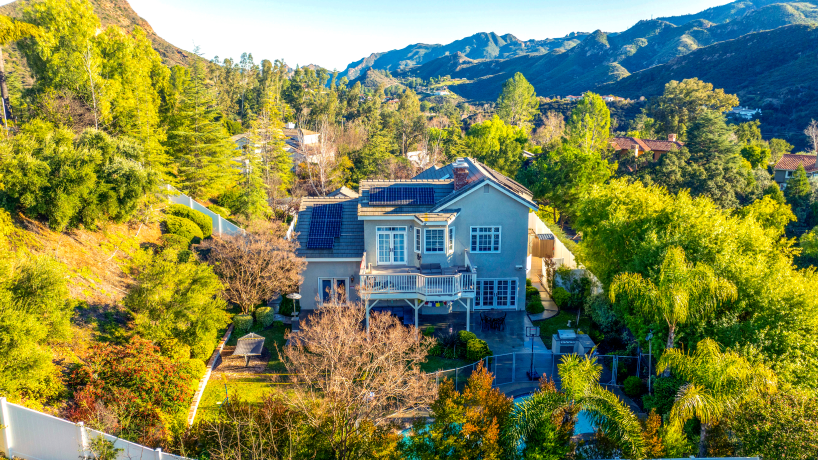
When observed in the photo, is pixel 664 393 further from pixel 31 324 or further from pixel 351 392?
pixel 31 324

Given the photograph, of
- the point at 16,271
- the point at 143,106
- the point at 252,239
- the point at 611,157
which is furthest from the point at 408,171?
the point at 16,271

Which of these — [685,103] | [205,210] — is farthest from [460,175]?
[685,103]

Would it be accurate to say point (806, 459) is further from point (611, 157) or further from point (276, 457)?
point (611, 157)

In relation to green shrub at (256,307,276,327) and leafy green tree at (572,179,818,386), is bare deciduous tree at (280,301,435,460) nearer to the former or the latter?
green shrub at (256,307,276,327)

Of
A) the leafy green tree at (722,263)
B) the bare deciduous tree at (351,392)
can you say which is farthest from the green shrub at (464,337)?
the leafy green tree at (722,263)

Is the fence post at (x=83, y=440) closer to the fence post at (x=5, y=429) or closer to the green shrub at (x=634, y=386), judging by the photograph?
the fence post at (x=5, y=429)

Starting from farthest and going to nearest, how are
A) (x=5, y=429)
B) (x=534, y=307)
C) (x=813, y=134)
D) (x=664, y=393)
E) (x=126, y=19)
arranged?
(x=126, y=19) < (x=813, y=134) < (x=534, y=307) < (x=664, y=393) < (x=5, y=429)
